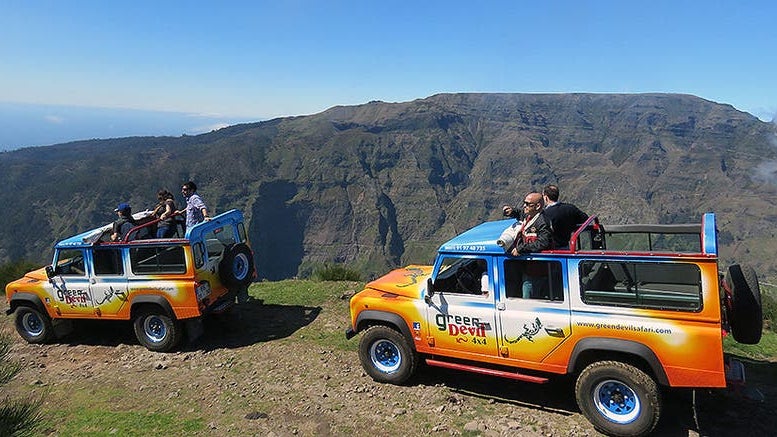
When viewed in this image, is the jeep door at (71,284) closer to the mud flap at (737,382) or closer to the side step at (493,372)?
the side step at (493,372)

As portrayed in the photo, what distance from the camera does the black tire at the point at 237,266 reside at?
9.23 m

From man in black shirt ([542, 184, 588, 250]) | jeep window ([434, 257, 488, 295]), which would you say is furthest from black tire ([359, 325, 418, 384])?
man in black shirt ([542, 184, 588, 250])

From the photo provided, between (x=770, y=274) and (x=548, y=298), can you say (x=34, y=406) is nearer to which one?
(x=548, y=298)

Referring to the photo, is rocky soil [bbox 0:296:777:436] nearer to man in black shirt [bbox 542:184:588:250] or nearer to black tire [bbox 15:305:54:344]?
black tire [bbox 15:305:54:344]

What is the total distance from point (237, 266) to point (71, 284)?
119 inches

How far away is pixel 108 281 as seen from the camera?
899 cm

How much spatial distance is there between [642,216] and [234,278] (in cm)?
16416

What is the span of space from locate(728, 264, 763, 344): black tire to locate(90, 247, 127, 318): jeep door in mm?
9147

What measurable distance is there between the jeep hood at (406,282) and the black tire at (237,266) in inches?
120

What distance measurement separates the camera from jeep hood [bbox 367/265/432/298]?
7093 mm

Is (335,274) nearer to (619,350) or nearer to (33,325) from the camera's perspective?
(33,325)

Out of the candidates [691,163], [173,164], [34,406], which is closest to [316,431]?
[34,406]

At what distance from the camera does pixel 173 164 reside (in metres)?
155

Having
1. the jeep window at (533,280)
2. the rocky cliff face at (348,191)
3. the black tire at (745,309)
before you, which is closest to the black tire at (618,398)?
the jeep window at (533,280)
